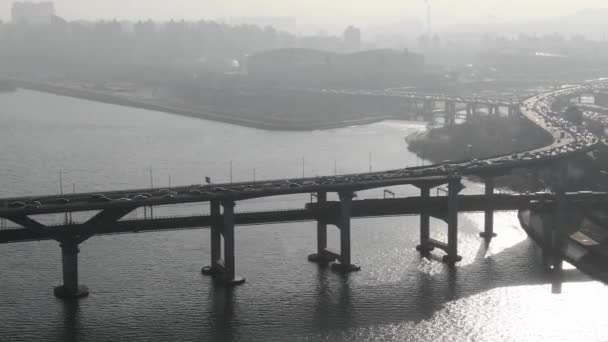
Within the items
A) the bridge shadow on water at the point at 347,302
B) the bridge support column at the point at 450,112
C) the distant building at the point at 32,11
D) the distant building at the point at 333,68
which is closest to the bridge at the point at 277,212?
the bridge shadow on water at the point at 347,302

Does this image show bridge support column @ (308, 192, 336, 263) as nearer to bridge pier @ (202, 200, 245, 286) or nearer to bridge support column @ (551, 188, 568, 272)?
bridge pier @ (202, 200, 245, 286)

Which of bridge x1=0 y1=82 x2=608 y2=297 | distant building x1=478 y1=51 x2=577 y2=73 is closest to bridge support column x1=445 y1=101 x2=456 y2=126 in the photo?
bridge x1=0 y1=82 x2=608 y2=297

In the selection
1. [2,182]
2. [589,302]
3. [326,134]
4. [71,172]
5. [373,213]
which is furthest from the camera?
[326,134]

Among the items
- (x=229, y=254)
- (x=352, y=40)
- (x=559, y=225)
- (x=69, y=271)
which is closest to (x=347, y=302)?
(x=229, y=254)

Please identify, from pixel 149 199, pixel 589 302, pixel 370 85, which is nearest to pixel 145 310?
pixel 149 199

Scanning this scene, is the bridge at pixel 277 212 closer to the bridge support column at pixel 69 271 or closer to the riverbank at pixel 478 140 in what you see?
the bridge support column at pixel 69 271

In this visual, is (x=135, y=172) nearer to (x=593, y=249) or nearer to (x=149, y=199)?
(x=149, y=199)
